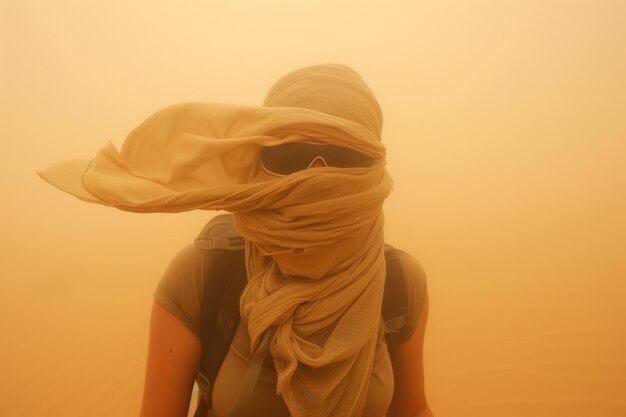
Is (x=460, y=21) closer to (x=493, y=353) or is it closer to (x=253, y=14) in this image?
(x=253, y=14)

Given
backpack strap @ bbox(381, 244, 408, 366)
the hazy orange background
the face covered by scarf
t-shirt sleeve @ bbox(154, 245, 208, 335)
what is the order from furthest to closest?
the hazy orange background, backpack strap @ bbox(381, 244, 408, 366), t-shirt sleeve @ bbox(154, 245, 208, 335), the face covered by scarf

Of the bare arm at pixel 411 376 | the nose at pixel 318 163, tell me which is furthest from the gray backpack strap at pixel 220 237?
the bare arm at pixel 411 376

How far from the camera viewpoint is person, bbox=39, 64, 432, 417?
38.9 inches

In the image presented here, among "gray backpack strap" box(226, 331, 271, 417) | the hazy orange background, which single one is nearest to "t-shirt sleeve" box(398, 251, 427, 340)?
"gray backpack strap" box(226, 331, 271, 417)

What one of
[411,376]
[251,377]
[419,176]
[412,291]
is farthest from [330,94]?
[419,176]

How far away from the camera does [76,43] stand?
17.4 m

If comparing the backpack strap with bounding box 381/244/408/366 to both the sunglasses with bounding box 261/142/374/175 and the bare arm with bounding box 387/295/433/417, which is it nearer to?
the bare arm with bounding box 387/295/433/417

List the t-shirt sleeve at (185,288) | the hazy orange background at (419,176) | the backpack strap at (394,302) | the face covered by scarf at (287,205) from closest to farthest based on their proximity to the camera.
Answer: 1. the face covered by scarf at (287,205)
2. the t-shirt sleeve at (185,288)
3. the backpack strap at (394,302)
4. the hazy orange background at (419,176)

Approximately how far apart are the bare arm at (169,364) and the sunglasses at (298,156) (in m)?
0.48

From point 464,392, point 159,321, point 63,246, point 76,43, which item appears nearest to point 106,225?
point 63,246

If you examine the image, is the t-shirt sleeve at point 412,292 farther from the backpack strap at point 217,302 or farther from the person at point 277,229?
the backpack strap at point 217,302

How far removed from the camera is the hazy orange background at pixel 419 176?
471cm

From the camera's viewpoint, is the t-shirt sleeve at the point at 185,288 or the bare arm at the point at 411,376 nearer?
the t-shirt sleeve at the point at 185,288

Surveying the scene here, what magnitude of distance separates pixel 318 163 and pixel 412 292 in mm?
528
